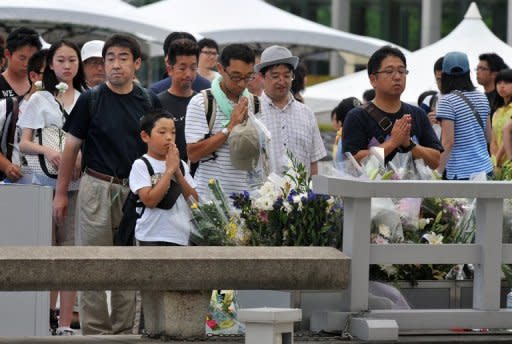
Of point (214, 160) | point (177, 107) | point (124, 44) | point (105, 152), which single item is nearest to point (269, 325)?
point (214, 160)

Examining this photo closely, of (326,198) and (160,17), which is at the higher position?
(160,17)

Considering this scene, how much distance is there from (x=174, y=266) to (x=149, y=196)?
2069 millimetres

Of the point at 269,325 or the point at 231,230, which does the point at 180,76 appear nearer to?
the point at 231,230

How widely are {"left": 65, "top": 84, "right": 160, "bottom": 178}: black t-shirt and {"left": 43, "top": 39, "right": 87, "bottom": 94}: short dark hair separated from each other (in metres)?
0.92

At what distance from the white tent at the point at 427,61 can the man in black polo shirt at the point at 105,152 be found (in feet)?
41.0

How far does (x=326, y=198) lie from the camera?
812cm

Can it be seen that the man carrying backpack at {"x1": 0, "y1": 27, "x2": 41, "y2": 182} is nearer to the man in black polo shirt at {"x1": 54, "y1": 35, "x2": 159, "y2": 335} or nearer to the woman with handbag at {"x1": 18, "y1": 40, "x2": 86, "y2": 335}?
the woman with handbag at {"x1": 18, "y1": 40, "x2": 86, "y2": 335}

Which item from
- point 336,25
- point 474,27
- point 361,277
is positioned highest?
point 336,25

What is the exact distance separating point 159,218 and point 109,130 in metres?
0.89

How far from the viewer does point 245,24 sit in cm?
3288

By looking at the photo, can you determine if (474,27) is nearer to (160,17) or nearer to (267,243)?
(160,17)

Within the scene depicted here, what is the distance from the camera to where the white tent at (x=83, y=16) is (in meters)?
25.5

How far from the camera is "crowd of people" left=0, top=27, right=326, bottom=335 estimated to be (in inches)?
372

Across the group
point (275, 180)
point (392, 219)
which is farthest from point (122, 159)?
point (392, 219)
